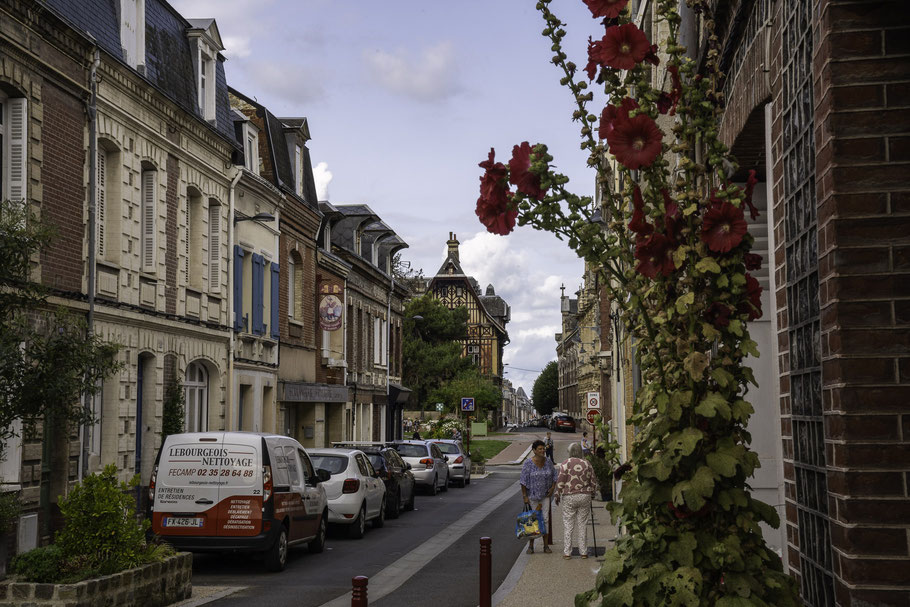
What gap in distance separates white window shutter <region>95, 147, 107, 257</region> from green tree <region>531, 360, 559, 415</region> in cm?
15299

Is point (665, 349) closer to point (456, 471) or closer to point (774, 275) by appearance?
point (774, 275)

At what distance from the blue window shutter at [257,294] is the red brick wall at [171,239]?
5630 millimetres

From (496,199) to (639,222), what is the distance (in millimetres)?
622

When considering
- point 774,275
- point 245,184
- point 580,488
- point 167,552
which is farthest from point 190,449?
point 245,184

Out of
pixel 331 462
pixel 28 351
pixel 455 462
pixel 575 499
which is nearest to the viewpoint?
pixel 28 351

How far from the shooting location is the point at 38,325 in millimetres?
16562

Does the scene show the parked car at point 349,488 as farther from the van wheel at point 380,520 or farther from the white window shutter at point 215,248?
the white window shutter at point 215,248

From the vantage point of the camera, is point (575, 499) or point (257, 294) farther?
point (257, 294)

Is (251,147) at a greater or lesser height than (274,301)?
greater

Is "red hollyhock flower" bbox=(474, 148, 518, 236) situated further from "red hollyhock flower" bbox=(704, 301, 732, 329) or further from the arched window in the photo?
the arched window

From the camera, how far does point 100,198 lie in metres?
19.7

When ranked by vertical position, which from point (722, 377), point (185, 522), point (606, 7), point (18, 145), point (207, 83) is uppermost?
point (207, 83)

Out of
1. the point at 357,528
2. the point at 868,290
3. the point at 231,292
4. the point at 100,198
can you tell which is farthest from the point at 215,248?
the point at 868,290

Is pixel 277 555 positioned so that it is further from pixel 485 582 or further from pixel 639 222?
pixel 639 222
